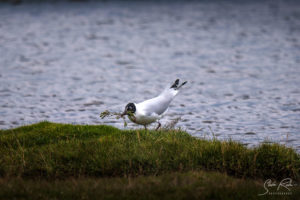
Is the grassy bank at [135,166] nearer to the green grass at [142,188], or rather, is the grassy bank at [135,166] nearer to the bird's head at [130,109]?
the green grass at [142,188]

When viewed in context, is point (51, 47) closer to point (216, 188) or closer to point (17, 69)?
point (17, 69)

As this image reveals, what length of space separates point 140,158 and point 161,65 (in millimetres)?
15402

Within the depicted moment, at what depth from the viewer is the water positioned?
1579cm

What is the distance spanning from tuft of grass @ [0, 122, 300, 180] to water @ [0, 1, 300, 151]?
2.26m

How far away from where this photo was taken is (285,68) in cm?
2267

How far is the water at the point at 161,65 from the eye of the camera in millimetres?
15789

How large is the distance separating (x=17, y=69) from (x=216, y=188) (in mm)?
17326

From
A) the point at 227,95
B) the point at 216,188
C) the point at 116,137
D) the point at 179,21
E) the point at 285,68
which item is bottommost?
the point at 216,188

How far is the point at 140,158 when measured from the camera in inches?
381

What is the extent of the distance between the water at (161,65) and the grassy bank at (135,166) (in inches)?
92.4

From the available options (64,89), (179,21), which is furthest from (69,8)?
(64,89)
